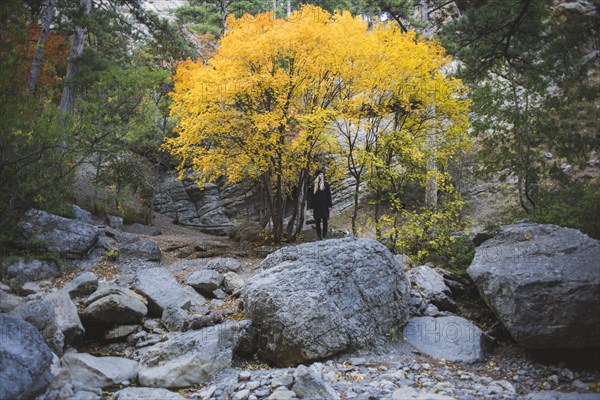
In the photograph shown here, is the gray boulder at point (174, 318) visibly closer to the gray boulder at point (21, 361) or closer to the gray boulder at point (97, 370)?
the gray boulder at point (97, 370)

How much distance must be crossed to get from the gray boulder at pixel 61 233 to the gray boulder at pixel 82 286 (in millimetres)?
1721

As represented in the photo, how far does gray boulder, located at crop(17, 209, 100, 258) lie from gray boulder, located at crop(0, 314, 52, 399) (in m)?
4.71

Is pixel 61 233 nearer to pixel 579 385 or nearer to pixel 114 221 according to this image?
pixel 114 221

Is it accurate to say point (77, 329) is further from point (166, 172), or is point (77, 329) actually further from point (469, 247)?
point (166, 172)

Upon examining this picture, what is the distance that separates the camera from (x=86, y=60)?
437 inches

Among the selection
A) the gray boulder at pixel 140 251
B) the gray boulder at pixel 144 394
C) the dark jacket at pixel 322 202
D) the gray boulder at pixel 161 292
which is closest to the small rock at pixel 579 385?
the gray boulder at pixel 144 394

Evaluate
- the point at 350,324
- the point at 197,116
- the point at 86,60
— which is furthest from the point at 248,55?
the point at 350,324

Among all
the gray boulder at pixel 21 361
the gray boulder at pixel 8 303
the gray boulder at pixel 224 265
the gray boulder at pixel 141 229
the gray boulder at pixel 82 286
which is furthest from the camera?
the gray boulder at pixel 141 229

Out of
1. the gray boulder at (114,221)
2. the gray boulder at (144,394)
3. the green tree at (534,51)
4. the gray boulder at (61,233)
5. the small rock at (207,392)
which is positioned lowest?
the small rock at (207,392)

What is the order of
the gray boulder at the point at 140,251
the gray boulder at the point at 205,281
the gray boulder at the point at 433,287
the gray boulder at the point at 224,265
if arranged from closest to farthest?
the gray boulder at the point at 433,287, the gray boulder at the point at 205,281, the gray boulder at the point at 224,265, the gray boulder at the point at 140,251

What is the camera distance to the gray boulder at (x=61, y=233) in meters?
8.84

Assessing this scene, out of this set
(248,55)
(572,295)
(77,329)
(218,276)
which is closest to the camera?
(572,295)

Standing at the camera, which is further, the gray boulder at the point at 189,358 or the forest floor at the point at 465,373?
the gray boulder at the point at 189,358

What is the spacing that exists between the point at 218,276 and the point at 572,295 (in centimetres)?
666
